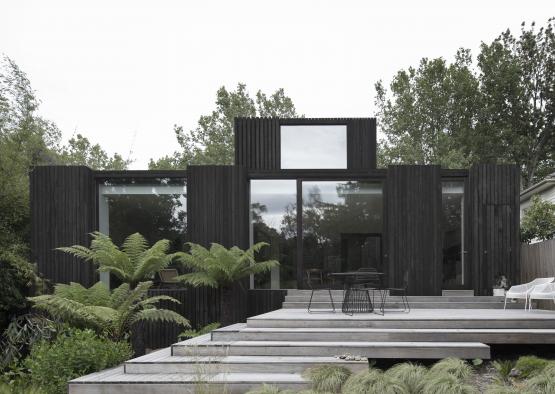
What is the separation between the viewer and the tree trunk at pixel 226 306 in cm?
994

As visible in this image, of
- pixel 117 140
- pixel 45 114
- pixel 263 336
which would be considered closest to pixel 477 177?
pixel 263 336

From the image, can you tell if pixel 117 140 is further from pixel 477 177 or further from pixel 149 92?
pixel 477 177

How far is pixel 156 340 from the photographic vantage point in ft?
34.2

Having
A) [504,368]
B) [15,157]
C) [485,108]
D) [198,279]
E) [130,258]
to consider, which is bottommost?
[504,368]

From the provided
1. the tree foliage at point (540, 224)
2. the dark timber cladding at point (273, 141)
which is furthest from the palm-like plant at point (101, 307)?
the tree foliage at point (540, 224)

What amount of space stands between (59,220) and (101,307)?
12.9 feet

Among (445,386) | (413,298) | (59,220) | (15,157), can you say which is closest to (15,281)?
(59,220)

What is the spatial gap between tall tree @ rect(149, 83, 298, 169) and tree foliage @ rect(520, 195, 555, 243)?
13.7 metres

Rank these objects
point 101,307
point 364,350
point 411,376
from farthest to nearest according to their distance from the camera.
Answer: point 101,307, point 364,350, point 411,376

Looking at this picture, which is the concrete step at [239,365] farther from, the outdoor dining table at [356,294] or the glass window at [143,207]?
the glass window at [143,207]

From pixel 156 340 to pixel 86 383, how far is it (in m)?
5.20

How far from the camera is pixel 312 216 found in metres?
11.0

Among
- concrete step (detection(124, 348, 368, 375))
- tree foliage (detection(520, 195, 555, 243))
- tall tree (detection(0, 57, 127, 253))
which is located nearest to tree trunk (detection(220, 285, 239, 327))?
tall tree (detection(0, 57, 127, 253))

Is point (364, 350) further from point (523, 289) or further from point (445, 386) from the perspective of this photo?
point (523, 289)
